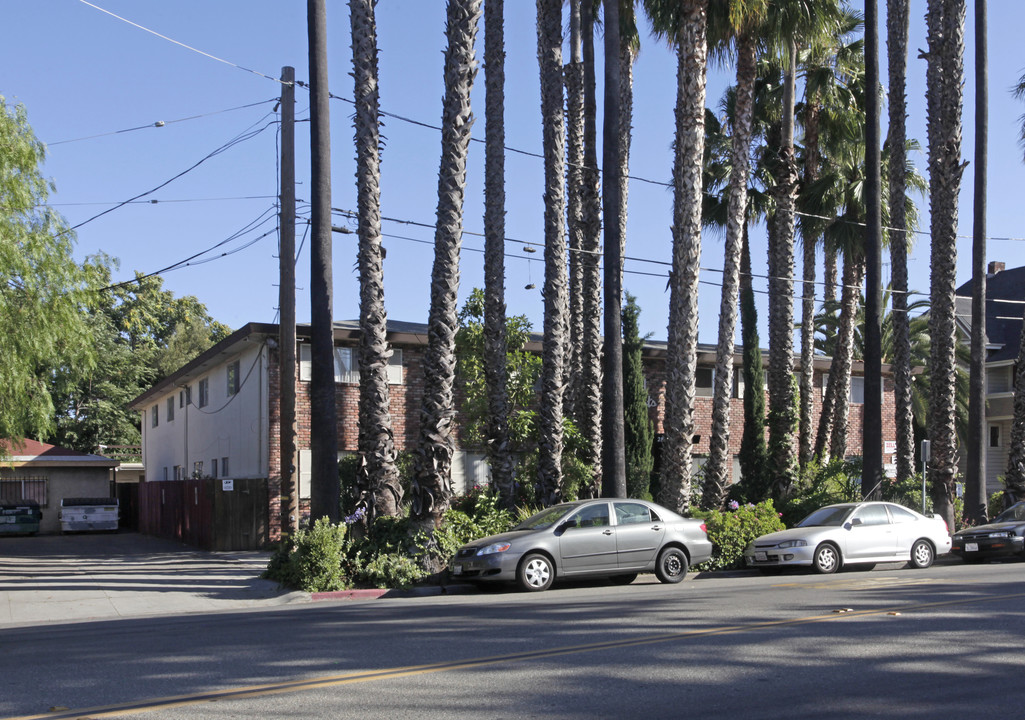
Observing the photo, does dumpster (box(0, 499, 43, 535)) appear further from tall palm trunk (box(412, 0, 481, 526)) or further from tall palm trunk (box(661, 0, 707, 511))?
tall palm trunk (box(661, 0, 707, 511))

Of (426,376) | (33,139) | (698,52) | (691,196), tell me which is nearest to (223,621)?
(426,376)

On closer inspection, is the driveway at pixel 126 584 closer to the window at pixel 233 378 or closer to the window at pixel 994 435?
the window at pixel 233 378

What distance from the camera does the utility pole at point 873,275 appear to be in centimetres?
2156

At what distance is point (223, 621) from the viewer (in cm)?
1171

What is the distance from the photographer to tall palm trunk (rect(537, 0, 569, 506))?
1975 cm

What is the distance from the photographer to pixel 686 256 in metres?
20.1

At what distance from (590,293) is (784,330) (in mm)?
6424

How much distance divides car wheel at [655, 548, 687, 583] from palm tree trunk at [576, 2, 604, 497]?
227 inches

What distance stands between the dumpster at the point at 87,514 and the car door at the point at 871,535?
95.2 ft

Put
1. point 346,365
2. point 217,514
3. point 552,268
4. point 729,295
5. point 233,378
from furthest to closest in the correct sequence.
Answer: point 233,378
point 346,365
point 217,514
point 729,295
point 552,268

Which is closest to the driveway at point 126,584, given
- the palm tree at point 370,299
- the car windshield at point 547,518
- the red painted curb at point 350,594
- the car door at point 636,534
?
the red painted curb at point 350,594

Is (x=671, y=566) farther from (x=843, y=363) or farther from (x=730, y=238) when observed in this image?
(x=843, y=363)

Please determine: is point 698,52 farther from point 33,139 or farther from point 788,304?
point 33,139

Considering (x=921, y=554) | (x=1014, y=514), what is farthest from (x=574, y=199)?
(x=1014, y=514)
